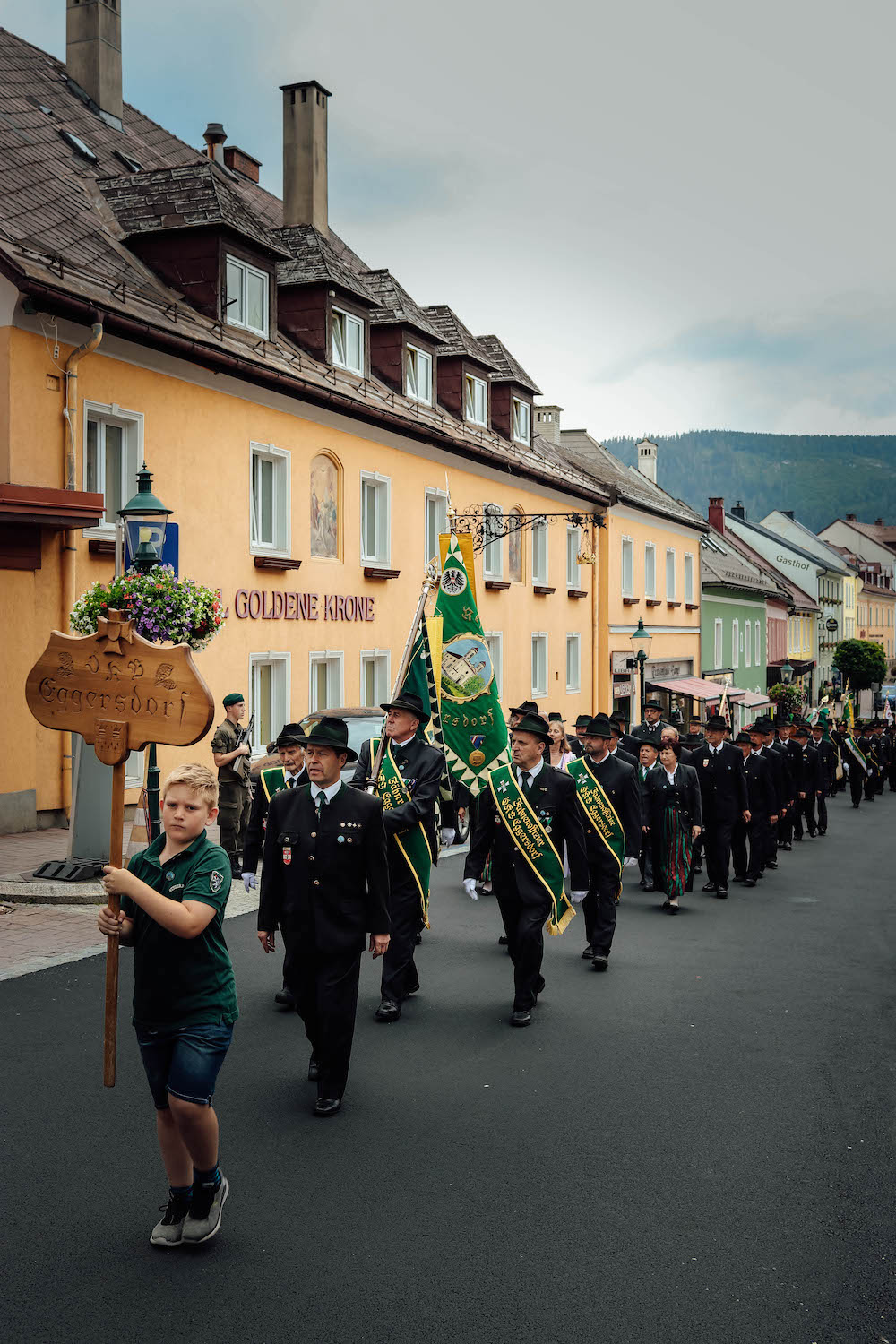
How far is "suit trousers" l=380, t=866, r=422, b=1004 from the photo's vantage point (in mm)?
7504

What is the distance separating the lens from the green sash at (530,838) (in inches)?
301

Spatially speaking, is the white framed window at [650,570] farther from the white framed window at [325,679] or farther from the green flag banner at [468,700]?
the green flag banner at [468,700]

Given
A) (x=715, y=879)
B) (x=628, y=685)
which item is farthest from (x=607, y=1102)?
(x=628, y=685)

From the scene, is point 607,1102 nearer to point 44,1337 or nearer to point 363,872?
point 363,872

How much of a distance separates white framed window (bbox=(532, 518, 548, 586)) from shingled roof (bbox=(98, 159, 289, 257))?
497 inches

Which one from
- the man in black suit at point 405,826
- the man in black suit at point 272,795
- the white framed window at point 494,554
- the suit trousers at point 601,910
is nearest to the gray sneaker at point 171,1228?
the man in black suit at point 272,795

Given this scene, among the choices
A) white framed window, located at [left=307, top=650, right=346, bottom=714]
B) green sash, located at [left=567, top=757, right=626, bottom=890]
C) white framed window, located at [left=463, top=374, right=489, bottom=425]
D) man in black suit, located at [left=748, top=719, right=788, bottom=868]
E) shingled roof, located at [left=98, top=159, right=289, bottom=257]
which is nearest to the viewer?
green sash, located at [left=567, top=757, right=626, bottom=890]

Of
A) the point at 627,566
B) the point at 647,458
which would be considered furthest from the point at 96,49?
the point at 647,458

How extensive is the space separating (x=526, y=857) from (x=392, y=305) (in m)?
19.9

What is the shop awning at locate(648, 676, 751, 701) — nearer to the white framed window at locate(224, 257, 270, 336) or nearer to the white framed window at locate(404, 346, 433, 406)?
the white framed window at locate(404, 346, 433, 406)

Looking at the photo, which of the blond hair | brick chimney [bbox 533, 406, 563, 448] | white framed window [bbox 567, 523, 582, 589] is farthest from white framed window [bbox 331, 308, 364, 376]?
the blond hair

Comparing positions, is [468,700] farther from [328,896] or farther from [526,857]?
[328,896]

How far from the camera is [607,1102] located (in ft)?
19.5

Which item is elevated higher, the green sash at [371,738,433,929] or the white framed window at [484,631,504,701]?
the white framed window at [484,631,504,701]
